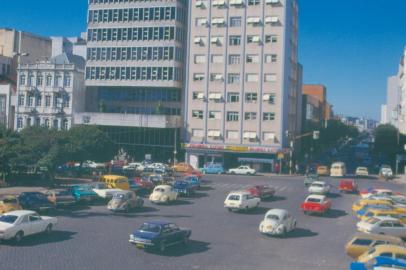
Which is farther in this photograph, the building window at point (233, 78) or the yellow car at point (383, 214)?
the building window at point (233, 78)

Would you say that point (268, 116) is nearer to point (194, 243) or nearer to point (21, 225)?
point (194, 243)

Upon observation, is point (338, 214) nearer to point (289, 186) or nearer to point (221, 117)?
point (289, 186)

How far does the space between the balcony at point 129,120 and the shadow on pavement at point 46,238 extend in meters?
57.1

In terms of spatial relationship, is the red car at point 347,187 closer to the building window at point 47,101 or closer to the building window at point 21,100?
the building window at point 47,101

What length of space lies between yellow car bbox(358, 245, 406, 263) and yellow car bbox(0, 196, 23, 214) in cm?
2266

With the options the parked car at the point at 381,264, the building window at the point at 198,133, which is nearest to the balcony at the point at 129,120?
the building window at the point at 198,133

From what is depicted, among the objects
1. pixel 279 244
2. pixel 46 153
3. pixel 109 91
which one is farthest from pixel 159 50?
pixel 279 244

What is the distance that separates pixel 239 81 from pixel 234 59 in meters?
3.81

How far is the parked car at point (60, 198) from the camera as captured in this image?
39719 mm

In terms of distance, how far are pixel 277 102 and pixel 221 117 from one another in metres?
9.71

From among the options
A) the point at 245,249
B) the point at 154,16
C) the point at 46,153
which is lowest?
the point at 245,249

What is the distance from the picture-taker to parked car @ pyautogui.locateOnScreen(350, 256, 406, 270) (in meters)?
21.4

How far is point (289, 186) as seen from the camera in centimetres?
6181

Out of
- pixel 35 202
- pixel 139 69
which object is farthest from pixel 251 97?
pixel 35 202
